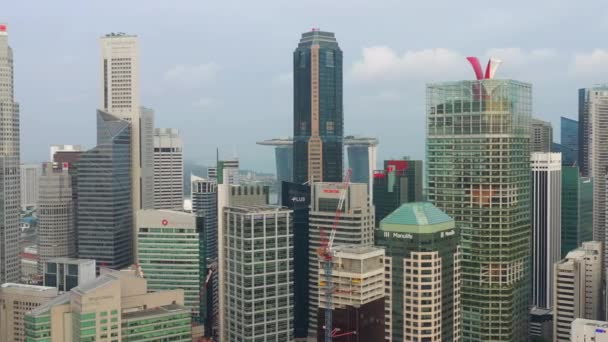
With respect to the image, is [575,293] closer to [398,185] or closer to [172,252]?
[398,185]

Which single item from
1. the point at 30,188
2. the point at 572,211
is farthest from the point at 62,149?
the point at 572,211

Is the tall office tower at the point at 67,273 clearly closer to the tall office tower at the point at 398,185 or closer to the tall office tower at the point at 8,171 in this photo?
the tall office tower at the point at 8,171

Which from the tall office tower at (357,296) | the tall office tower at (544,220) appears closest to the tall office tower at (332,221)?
the tall office tower at (357,296)

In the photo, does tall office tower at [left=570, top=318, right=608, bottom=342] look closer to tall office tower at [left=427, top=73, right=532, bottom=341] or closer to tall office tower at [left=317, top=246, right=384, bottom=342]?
tall office tower at [left=427, top=73, right=532, bottom=341]

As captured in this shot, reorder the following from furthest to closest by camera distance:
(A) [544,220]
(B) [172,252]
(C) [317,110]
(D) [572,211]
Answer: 1. (C) [317,110]
2. (D) [572,211]
3. (A) [544,220]
4. (B) [172,252]

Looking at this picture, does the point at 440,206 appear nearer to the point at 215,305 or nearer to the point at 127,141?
the point at 215,305

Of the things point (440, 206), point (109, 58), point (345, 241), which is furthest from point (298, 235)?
point (109, 58)
